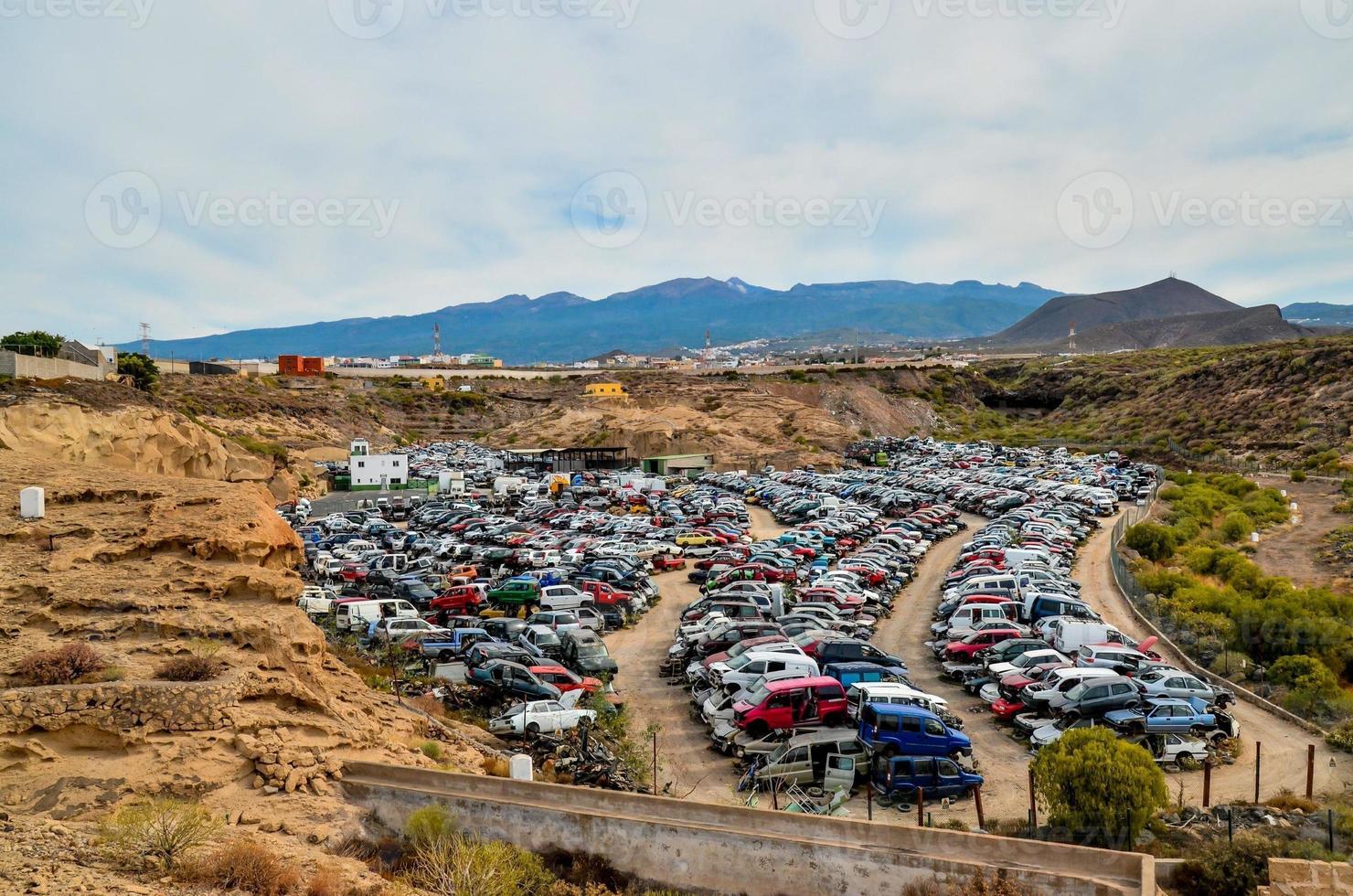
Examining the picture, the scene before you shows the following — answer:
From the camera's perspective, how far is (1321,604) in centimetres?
2480

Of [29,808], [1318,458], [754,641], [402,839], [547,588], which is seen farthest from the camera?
[1318,458]

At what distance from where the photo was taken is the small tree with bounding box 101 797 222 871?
8.97 metres

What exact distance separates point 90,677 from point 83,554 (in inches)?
152

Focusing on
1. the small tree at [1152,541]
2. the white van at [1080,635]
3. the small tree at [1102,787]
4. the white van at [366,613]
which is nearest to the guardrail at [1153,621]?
the small tree at [1152,541]

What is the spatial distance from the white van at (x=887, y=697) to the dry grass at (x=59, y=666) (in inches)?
493

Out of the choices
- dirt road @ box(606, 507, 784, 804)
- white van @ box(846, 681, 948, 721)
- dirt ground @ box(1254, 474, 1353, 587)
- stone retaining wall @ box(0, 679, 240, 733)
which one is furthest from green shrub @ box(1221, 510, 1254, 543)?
stone retaining wall @ box(0, 679, 240, 733)

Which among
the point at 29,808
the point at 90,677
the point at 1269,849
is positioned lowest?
the point at 1269,849

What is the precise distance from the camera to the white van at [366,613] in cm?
2356

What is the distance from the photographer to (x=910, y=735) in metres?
15.1

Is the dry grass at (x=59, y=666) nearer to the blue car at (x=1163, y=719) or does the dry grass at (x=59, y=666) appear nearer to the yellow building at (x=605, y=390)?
the blue car at (x=1163, y=719)

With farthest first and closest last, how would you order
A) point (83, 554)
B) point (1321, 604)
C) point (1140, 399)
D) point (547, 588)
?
point (1140, 399) → point (547, 588) → point (1321, 604) → point (83, 554)

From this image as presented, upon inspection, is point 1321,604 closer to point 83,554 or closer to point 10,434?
point 83,554

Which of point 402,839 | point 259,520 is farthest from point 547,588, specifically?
point 402,839

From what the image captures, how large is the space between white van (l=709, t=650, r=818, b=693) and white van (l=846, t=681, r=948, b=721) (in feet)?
4.24
